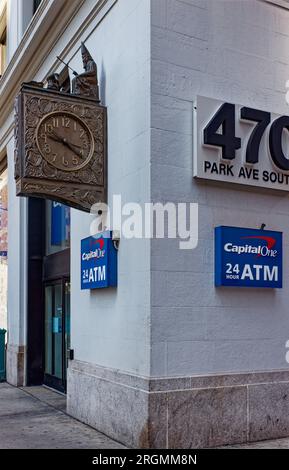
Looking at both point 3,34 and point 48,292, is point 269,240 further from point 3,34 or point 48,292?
point 3,34

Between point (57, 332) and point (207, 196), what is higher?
point (207, 196)

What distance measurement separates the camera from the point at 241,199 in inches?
298

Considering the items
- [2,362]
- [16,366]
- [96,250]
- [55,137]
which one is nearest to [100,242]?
[96,250]

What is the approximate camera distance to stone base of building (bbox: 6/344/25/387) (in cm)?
1230

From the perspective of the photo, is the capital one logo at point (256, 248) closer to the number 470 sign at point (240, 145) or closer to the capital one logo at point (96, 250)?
the number 470 sign at point (240, 145)

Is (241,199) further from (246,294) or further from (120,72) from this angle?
(120,72)

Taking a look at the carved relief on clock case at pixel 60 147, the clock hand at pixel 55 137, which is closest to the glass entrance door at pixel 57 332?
the carved relief on clock case at pixel 60 147

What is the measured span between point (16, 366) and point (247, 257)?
22.8 ft

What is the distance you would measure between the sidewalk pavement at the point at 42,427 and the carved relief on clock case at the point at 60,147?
9.87 ft

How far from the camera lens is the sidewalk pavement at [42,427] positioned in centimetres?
706

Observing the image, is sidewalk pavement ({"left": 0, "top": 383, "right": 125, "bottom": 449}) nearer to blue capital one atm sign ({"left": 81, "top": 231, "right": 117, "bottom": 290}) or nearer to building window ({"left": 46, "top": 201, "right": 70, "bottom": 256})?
blue capital one atm sign ({"left": 81, "top": 231, "right": 117, "bottom": 290})

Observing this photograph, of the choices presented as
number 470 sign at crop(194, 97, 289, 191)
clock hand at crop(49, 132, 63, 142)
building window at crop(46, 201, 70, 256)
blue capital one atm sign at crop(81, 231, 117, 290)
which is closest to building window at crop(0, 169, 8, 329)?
building window at crop(46, 201, 70, 256)

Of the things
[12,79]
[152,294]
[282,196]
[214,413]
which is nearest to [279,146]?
[282,196]

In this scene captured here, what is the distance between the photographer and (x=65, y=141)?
7.71m
